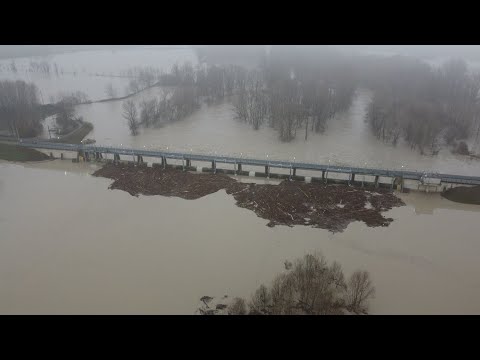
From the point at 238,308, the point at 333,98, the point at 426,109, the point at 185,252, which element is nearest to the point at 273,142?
the point at 333,98

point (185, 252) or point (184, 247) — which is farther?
point (184, 247)

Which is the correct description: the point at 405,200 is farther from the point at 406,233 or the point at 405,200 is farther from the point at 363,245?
the point at 363,245

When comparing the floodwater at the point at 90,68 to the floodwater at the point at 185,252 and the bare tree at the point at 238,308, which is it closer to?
the floodwater at the point at 185,252

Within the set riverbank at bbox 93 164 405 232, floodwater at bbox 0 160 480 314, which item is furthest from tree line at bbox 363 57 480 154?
riverbank at bbox 93 164 405 232

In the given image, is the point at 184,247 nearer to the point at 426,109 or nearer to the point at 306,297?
the point at 306,297

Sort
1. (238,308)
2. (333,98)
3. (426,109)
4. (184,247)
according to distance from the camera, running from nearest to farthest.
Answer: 1. (238,308)
2. (184,247)
3. (426,109)
4. (333,98)

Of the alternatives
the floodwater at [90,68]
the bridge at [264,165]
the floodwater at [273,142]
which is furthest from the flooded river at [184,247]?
the floodwater at [90,68]

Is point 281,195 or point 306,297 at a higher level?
point 281,195

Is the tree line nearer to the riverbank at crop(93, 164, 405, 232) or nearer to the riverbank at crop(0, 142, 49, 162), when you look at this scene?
the riverbank at crop(93, 164, 405, 232)
